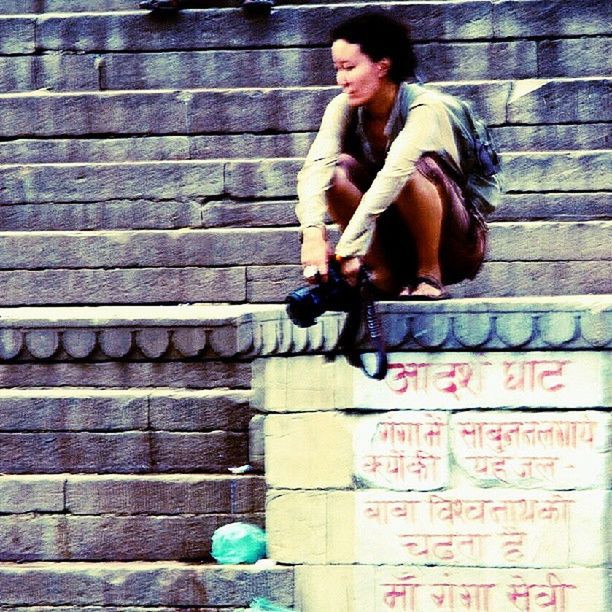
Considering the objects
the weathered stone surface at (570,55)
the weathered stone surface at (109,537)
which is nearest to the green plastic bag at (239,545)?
the weathered stone surface at (109,537)

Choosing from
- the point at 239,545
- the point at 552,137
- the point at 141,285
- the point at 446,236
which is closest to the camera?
the point at 446,236

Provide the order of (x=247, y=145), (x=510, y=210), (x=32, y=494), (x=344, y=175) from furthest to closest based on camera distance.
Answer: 1. (x=247, y=145)
2. (x=510, y=210)
3. (x=32, y=494)
4. (x=344, y=175)

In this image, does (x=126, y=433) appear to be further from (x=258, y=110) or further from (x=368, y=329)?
(x=258, y=110)

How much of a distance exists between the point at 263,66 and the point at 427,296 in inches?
143

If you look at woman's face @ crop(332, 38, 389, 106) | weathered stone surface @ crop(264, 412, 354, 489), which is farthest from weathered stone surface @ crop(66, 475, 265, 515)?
woman's face @ crop(332, 38, 389, 106)

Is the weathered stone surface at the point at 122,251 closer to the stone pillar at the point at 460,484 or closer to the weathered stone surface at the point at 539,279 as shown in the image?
the weathered stone surface at the point at 539,279

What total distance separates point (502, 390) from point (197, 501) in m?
1.75

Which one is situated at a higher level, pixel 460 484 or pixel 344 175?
pixel 344 175

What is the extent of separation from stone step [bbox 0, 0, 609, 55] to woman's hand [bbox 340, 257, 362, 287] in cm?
375

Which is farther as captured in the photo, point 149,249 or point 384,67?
point 149,249

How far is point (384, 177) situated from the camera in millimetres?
5434

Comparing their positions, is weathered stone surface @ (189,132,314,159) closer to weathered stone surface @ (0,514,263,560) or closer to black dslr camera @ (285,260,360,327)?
weathered stone surface @ (0,514,263,560)

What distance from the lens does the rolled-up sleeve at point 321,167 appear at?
557 centimetres

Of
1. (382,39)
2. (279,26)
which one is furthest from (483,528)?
(279,26)
